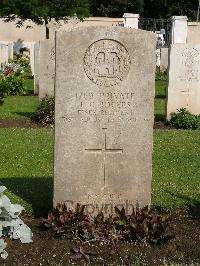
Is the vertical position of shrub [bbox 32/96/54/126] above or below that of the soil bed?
above

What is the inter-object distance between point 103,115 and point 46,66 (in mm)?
7781

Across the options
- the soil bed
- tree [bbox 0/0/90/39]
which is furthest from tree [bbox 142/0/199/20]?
the soil bed

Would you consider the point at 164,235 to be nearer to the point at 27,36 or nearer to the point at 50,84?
the point at 50,84

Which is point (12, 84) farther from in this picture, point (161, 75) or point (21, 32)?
point (21, 32)

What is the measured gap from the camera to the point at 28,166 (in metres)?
8.36

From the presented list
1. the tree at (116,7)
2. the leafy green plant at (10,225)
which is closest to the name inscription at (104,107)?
the leafy green plant at (10,225)

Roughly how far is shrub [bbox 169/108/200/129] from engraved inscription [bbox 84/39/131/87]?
7.07 m

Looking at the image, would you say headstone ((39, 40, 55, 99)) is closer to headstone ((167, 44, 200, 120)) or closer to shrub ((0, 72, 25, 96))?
headstone ((167, 44, 200, 120))

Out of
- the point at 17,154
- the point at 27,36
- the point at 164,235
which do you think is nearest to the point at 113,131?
the point at 164,235

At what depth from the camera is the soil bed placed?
5215 millimetres

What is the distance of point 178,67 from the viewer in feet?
41.3

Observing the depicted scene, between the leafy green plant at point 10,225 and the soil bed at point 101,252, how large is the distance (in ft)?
0.21

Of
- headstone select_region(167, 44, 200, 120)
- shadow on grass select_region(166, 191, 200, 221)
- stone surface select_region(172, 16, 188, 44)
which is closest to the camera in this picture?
shadow on grass select_region(166, 191, 200, 221)

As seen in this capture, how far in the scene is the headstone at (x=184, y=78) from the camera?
41.0 feet
